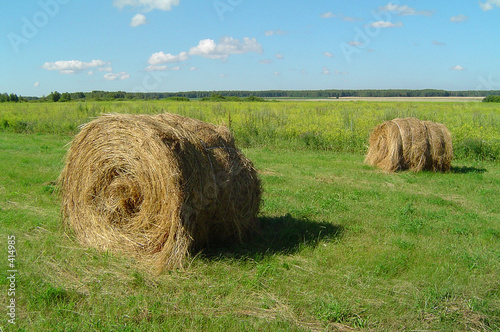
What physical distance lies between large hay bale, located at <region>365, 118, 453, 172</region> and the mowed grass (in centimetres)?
355

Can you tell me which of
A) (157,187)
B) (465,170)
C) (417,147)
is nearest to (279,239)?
(157,187)

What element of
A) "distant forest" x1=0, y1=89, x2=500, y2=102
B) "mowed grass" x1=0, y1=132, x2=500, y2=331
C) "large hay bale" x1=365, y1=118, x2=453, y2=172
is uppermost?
"distant forest" x1=0, y1=89, x2=500, y2=102

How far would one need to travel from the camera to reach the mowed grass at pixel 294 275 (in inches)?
150

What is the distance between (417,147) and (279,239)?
7.34 m

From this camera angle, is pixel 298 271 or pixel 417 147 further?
pixel 417 147

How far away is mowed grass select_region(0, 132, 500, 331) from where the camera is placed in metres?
3.82

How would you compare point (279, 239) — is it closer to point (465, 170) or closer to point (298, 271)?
point (298, 271)

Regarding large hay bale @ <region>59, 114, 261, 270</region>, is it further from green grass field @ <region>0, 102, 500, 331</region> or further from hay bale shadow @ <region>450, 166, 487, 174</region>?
hay bale shadow @ <region>450, 166, 487, 174</region>

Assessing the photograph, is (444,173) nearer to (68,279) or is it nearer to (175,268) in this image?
(175,268)

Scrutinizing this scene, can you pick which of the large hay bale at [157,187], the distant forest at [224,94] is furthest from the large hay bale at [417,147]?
the distant forest at [224,94]

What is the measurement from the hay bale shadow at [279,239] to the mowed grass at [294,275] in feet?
0.07

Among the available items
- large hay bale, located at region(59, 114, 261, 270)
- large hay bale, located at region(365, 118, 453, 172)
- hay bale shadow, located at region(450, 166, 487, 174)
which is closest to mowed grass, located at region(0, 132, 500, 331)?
large hay bale, located at region(59, 114, 261, 270)

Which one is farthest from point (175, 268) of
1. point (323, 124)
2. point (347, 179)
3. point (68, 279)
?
point (323, 124)

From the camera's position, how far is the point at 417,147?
458 inches
